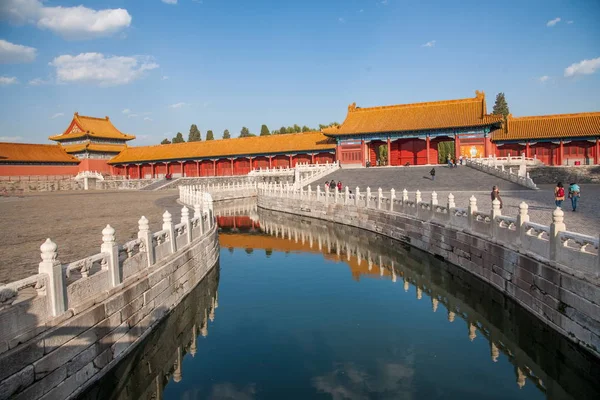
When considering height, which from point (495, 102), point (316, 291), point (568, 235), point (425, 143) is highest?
point (495, 102)

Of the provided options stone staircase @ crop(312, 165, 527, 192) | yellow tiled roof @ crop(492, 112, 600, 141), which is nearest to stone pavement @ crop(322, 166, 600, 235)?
stone staircase @ crop(312, 165, 527, 192)

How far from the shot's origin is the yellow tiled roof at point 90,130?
2387 inches

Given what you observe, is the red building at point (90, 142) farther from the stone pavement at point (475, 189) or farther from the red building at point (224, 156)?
the stone pavement at point (475, 189)

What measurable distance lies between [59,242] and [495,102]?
7558 cm

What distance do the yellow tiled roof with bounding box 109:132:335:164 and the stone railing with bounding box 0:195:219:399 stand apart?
135 feet

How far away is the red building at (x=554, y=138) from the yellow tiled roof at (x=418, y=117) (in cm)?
327

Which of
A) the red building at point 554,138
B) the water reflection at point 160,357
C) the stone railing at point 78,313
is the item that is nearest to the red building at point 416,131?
the red building at point 554,138

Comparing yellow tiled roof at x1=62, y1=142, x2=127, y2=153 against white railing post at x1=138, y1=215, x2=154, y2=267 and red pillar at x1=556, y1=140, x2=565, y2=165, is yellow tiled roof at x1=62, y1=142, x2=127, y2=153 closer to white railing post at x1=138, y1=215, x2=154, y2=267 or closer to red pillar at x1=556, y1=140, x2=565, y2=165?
red pillar at x1=556, y1=140, x2=565, y2=165

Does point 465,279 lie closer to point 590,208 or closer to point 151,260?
point 590,208

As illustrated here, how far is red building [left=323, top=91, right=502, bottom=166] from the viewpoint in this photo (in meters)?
41.8

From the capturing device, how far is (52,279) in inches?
245

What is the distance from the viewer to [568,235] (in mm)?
8391

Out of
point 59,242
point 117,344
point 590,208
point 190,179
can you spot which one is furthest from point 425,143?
point 117,344

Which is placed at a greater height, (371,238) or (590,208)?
A: (590,208)
